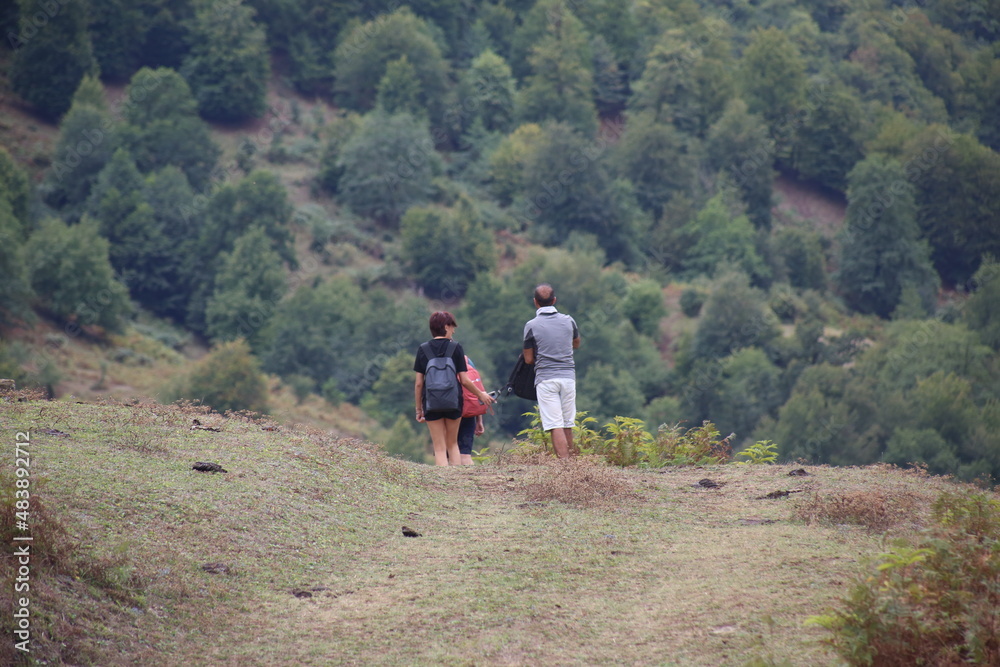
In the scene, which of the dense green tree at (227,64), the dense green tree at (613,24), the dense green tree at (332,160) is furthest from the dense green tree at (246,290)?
the dense green tree at (613,24)

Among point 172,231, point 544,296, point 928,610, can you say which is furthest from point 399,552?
point 172,231

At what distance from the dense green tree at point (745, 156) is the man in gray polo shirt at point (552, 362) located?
8453 centimetres

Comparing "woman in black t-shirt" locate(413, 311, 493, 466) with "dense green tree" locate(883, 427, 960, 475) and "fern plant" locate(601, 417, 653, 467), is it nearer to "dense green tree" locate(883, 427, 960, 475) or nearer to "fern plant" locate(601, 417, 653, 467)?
"fern plant" locate(601, 417, 653, 467)

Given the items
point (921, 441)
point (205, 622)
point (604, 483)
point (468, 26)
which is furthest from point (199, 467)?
point (468, 26)

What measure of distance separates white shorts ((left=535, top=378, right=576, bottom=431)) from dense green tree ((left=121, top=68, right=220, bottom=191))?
69.3 m

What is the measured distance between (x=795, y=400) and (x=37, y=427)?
52.2 m

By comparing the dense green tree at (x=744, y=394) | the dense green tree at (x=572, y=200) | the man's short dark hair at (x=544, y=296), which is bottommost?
the dense green tree at (x=744, y=394)

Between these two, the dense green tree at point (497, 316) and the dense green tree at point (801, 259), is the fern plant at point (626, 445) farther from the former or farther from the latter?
the dense green tree at point (801, 259)

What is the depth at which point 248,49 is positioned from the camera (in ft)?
285

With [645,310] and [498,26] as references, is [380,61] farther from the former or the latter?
[645,310]

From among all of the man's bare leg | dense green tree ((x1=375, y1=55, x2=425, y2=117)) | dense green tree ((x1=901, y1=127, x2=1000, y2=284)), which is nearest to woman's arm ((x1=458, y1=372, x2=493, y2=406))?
the man's bare leg

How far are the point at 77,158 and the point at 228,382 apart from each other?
27.7 meters

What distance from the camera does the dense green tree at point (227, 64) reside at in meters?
86.1

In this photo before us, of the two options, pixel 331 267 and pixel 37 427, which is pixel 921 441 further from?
pixel 37 427
